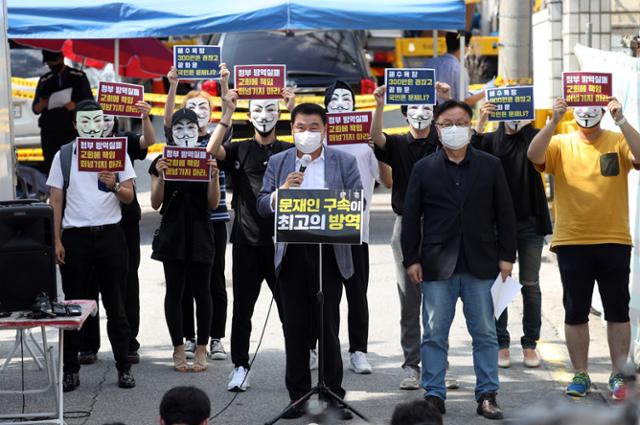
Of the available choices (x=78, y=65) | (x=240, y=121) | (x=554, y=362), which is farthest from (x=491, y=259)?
(x=78, y=65)

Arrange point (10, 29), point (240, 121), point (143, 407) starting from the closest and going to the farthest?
1. point (143, 407)
2. point (10, 29)
3. point (240, 121)

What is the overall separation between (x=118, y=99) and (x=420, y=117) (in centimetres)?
217

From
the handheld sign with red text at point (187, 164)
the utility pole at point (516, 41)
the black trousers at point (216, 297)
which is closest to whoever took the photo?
the handheld sign with red text at point (187, 164)

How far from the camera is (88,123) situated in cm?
848

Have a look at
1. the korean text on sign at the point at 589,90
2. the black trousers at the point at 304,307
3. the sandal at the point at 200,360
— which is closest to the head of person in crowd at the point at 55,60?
the sandal at the point at 200,360

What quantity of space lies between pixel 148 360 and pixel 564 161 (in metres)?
3.55

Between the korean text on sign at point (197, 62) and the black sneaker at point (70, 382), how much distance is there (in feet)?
7.74

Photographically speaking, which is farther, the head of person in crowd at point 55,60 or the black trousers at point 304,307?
the head of person in crowd at point 55,60

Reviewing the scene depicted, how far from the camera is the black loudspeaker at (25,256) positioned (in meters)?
7.00

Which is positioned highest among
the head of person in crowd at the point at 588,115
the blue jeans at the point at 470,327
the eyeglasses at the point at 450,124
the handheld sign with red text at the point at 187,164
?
the head of person in crowd at the point at 588,115

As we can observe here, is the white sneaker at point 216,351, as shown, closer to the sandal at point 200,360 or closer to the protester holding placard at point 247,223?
the sandal at point 200,360

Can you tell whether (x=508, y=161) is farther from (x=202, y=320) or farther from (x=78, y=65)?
(x=78, y=65)

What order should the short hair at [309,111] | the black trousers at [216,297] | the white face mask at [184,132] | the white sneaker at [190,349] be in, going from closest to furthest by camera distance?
1. the short hair at [309,111]
2. the white face mask at [184,132]
3. the black trousers at [216,297]
4. the white sneaker at [190,349]

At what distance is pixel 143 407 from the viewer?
316 inches
